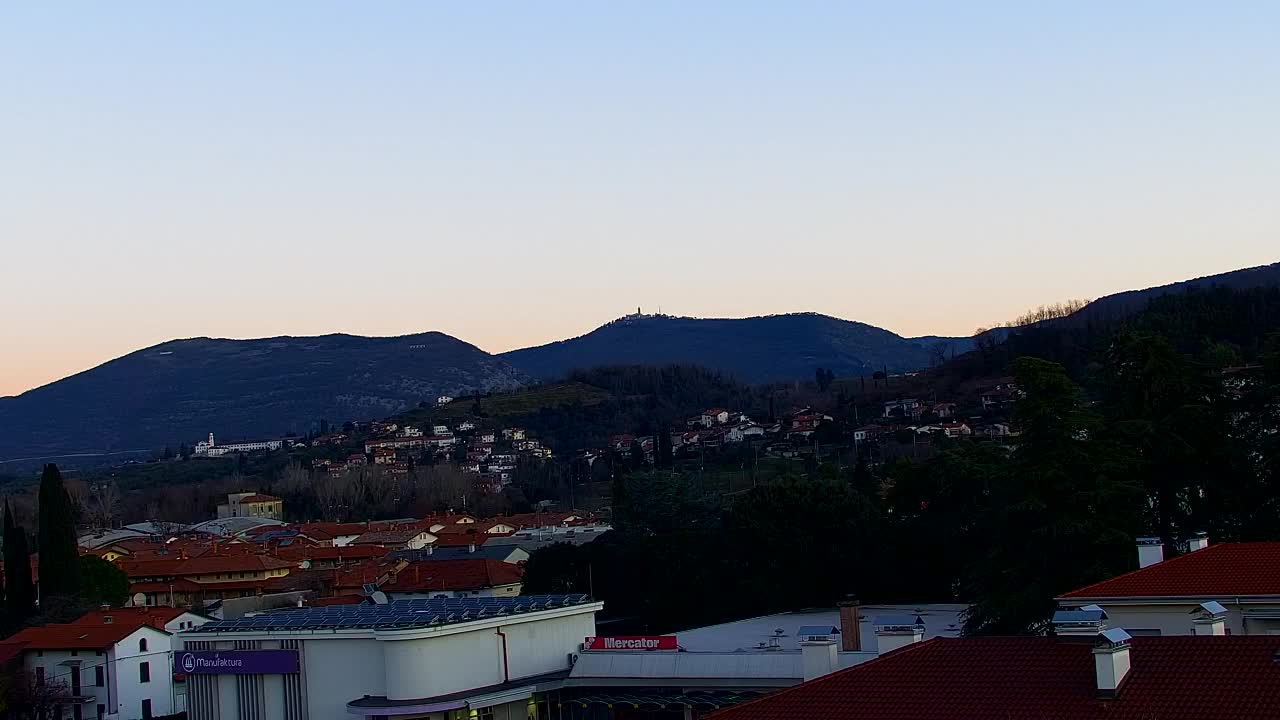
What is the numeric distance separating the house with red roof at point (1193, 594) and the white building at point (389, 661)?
11832 millimetres

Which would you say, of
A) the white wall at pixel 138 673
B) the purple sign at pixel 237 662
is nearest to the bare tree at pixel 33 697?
the white wall at pixel 138 673

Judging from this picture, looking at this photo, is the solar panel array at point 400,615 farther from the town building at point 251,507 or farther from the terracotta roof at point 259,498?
the terracotta roof at point 259,498

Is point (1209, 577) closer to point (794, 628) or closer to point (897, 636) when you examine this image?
point (897, 636)

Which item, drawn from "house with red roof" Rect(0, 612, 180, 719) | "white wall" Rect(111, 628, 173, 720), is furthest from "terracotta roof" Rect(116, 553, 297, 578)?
"house with red roof" Rect(0, 612, 180, 719)

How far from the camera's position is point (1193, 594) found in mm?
23312

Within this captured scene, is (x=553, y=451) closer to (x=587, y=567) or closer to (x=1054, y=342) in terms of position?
(x=1054, y=342)

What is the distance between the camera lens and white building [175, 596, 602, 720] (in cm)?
2997

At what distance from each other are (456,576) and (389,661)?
3695 cm

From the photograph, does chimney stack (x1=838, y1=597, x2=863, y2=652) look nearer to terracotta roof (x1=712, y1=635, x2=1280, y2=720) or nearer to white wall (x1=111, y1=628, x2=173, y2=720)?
terracotta roof (x1=712, y1=635, x2=1280, y2=720)

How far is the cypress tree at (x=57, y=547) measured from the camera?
5641cm

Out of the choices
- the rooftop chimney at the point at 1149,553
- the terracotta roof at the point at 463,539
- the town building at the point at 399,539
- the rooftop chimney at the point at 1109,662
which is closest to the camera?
the rooftop chimney at the point at 1109,662

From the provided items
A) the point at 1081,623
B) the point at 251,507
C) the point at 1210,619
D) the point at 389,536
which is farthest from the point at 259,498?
the point at 1081,623

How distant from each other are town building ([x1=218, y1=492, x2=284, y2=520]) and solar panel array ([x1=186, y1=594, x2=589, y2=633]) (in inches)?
4152

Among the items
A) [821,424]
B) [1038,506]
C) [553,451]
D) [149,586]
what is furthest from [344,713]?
[553,451]
